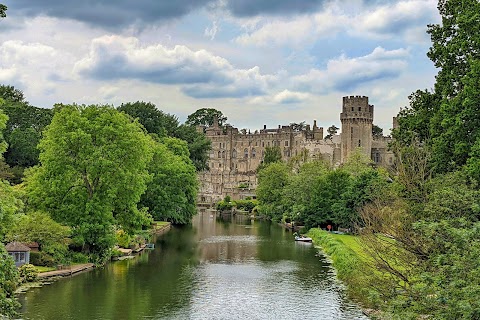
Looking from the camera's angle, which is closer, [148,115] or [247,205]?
[148,115]

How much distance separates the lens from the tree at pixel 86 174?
32.4 meters

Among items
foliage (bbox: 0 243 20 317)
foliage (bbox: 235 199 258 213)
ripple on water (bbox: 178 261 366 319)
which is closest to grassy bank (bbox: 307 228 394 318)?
ripple on water (bbox: 178 261 366 319)

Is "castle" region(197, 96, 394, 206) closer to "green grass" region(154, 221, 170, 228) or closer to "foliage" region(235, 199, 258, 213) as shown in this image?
"foliage" region(235, 199, 258, 213)

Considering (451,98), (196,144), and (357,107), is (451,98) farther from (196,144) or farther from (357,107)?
(357,107)

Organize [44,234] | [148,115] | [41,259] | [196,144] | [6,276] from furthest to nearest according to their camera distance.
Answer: [196,144]
[148,115]
[41,259]
[44,234]
[6,276]

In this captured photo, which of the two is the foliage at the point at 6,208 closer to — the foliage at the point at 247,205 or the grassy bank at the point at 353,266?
the grassy bank at the point at 353,266

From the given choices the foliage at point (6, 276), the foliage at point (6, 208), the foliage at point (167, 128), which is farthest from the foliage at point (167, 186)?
the foliage at point (6, 276)

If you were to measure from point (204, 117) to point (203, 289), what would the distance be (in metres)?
99.3

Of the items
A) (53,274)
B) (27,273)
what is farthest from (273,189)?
(27,273)

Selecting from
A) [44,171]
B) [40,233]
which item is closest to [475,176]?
[40,233]

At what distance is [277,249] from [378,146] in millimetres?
55224

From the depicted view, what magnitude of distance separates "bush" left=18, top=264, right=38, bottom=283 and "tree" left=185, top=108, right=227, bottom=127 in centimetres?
9829

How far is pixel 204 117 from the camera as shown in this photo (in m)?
126

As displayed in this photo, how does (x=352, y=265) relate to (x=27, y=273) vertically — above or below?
above
